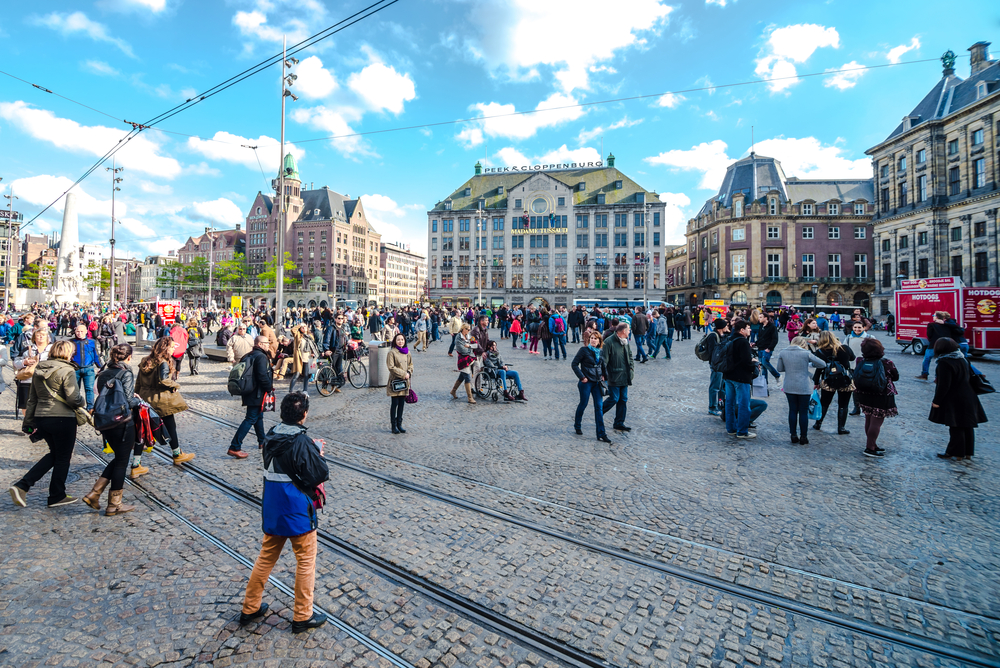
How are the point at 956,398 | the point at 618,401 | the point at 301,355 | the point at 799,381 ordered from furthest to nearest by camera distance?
the point at 301,355
the point at 618,401
the point at 799,381
the point at 956,398

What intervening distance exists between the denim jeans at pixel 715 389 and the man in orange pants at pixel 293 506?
804 cm

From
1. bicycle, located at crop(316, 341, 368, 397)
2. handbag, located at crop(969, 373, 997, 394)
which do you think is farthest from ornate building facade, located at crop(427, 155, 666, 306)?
handbag, located at crop(969, 373, 997, 394)

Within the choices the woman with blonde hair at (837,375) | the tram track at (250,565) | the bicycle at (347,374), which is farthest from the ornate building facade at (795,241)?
the tram track at (250,565)

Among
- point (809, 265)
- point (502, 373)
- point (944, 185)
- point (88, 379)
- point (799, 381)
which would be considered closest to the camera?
point (799, 381)

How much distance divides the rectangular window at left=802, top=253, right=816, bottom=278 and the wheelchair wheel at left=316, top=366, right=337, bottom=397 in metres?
68.9

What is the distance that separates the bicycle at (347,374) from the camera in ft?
39.5

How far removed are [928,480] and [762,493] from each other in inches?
87.0

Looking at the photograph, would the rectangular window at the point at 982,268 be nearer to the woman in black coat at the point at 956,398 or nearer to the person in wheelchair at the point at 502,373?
the woman in black coat at the point at 956,398

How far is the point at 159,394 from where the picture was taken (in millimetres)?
6445

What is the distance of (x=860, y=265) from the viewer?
64125 millimetres

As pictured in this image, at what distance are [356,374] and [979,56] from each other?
199 feet

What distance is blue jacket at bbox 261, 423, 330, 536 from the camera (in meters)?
3.15

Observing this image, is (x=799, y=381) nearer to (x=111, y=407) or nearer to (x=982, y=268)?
(x=111, y=407)

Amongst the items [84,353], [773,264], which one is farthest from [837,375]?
[773,264]
